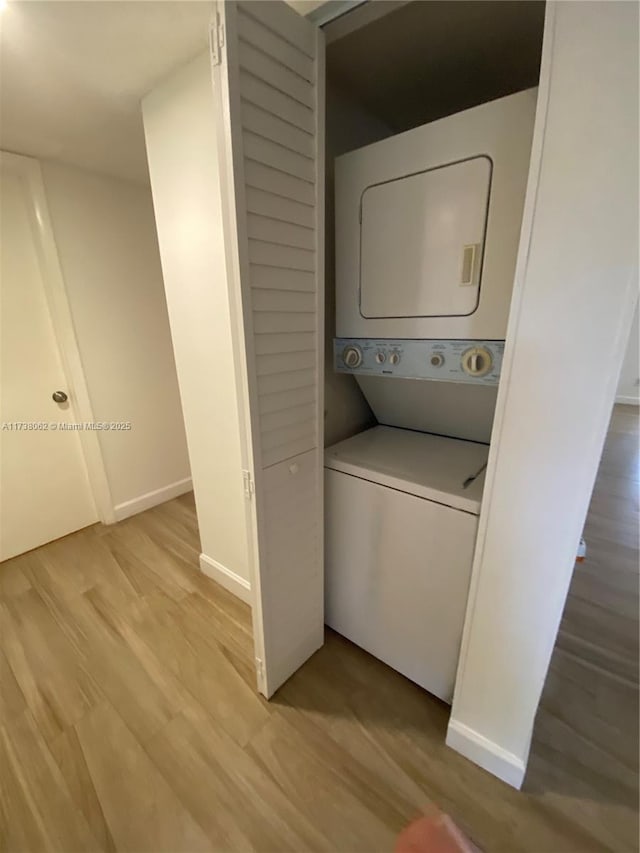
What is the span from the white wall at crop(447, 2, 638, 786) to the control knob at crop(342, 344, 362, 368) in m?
0.60

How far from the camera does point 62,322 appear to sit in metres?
2.17

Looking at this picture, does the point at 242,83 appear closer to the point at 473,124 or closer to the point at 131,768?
the point at 473,124

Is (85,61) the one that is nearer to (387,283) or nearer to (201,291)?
(201,291)

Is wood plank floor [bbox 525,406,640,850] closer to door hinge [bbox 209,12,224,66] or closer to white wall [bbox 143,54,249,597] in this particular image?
white wall [bbox 143,54,249,597]

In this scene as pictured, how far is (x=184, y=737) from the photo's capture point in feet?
4.17

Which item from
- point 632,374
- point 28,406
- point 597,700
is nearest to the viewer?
point 597,700

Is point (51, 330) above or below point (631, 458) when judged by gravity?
above

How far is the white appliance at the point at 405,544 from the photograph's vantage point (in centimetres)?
115

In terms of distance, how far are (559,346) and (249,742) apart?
1.59 m

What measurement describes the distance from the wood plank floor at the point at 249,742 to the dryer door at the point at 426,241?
59.0 inches

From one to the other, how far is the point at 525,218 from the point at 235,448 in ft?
4.39

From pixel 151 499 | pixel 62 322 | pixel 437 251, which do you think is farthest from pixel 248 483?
pixel 151 499

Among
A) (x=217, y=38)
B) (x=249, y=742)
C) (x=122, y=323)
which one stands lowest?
(x=249, y=742)

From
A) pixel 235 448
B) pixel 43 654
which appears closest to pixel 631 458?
pixel 235 448
